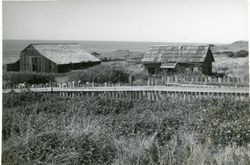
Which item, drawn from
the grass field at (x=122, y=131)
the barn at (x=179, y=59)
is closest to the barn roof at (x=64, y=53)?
the grass field at (x=122, y=131)

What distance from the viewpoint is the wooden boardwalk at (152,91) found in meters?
3.52

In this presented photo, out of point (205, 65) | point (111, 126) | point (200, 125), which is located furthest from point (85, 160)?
point (205, 65)

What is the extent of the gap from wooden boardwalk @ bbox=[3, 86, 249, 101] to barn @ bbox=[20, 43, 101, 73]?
0.17m

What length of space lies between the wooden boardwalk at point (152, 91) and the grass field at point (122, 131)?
5 centimetres

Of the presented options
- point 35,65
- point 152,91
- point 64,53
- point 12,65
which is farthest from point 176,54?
point 12,65

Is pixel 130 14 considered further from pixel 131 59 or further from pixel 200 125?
pixel 200 125

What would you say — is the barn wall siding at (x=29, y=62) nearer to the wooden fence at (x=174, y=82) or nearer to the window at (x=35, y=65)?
the window at (x=35, y=65)

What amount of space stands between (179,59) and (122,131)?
734 mm

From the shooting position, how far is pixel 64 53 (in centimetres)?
374

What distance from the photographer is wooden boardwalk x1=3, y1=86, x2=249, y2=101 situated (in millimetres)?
3520

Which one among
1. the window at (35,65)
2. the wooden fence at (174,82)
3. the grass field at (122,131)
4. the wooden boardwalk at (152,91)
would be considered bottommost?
the grass field at (122,131)

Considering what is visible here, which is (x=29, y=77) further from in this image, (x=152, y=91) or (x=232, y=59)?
(x=232, y=59)

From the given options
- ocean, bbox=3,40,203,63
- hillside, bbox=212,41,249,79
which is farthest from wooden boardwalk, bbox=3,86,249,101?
ocean, bbox=3,40,203,63

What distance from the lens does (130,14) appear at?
143 inches
